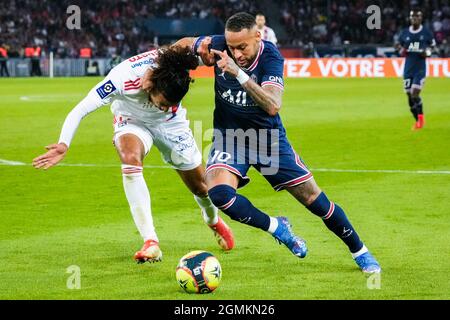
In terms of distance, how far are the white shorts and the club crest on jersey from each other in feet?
1.38

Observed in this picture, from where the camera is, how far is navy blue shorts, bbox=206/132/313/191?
743 centimetres

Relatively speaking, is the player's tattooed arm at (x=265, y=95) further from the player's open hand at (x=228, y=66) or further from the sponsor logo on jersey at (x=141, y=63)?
the sponsor logo on jersey at (x=141, y=63)

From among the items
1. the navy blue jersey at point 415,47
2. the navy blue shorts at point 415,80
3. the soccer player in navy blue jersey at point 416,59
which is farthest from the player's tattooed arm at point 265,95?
the navy blue jersey at point 415,47

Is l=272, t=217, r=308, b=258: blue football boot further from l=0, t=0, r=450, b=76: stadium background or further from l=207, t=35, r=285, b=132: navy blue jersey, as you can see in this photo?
l=0, t=0, r=450, b=76: stadium background

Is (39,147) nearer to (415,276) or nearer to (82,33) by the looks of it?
(415,276)

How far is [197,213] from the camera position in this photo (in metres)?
10.4

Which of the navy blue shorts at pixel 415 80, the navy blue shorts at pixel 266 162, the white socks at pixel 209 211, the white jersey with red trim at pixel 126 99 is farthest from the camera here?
the navy blue shorts at pixel 415 80

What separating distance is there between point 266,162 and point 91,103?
4.89 feet

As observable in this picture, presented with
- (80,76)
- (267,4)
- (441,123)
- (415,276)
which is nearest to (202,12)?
(267,4)

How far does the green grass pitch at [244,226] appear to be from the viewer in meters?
7.04

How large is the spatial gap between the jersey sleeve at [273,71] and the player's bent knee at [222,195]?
82cm

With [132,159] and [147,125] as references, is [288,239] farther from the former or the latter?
[147,125]

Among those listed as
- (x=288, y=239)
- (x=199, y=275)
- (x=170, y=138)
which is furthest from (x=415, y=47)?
(x=199, y=275)
